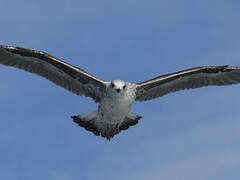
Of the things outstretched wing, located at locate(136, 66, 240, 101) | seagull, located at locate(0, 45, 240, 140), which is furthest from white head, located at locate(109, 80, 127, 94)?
outstretched wing, located at locate(136, 66, 240, 101)

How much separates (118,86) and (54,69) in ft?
9.18

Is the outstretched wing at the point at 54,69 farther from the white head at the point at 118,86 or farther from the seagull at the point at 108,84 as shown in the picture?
the white head at the point at 118,86

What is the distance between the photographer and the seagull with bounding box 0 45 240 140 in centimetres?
1756

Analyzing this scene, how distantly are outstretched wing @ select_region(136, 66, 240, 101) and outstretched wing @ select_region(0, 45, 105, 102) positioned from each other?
1.69m

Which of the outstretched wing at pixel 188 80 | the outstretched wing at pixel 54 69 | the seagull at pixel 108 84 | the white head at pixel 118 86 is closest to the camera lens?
the white head at pixel 118 86

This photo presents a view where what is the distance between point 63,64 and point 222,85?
20.2 ft

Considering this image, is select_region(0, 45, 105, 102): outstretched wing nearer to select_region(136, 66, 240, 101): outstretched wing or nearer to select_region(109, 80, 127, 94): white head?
select_region(109, 80, 127, 94): white head

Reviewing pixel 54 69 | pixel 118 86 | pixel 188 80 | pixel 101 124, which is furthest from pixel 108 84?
pixel 188 80

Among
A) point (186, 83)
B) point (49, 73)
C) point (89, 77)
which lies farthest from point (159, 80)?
point (49, 73)

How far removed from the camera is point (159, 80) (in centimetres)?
1875

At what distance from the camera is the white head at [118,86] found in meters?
17.1

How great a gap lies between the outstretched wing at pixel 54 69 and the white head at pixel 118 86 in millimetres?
892

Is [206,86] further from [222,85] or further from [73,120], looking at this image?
[73,120]

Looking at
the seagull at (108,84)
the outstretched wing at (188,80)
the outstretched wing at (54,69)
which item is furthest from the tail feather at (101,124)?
the outstretched wing at (188,80)
